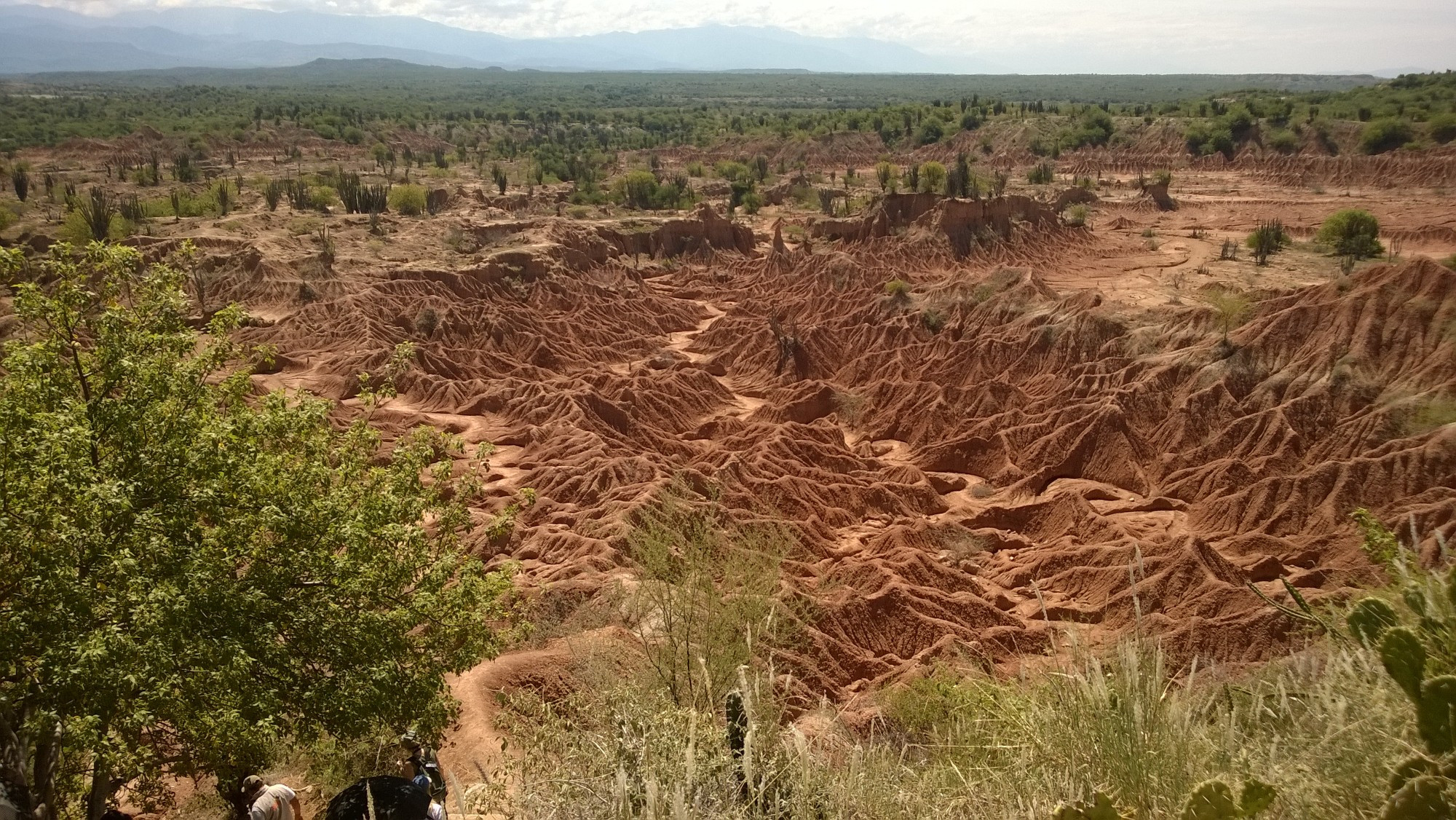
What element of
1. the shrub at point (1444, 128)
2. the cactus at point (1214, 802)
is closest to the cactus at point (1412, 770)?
the cactus at point (1214, 802)

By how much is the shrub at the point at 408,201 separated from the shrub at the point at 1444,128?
87.9 metres

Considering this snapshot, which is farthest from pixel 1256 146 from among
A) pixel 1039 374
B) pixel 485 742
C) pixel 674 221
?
pixel 485 742

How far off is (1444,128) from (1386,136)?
408cm

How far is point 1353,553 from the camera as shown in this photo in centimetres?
2036

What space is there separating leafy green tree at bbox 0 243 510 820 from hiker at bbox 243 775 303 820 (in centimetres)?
21

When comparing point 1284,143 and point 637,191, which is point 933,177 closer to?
point 637,191

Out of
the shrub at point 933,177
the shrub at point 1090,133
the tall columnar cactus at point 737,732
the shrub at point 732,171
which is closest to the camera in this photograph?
the tall columnar cactus at point 737,732

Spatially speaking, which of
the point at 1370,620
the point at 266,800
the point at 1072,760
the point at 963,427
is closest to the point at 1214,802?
the point at 1072,760

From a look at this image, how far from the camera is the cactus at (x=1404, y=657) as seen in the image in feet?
12.9

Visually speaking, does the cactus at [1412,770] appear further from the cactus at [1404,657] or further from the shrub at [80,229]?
the shrub at [80,229]

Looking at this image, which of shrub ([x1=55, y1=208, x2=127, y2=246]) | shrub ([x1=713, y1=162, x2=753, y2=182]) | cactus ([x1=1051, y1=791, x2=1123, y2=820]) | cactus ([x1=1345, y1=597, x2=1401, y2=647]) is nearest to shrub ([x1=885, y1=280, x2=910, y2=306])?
cactus ([x1=1345, y1=597, x2=1401, y2=647])

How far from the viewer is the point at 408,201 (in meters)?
60.5

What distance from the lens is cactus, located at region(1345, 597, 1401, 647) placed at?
4.95m

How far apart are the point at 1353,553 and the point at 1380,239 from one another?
42097mm
